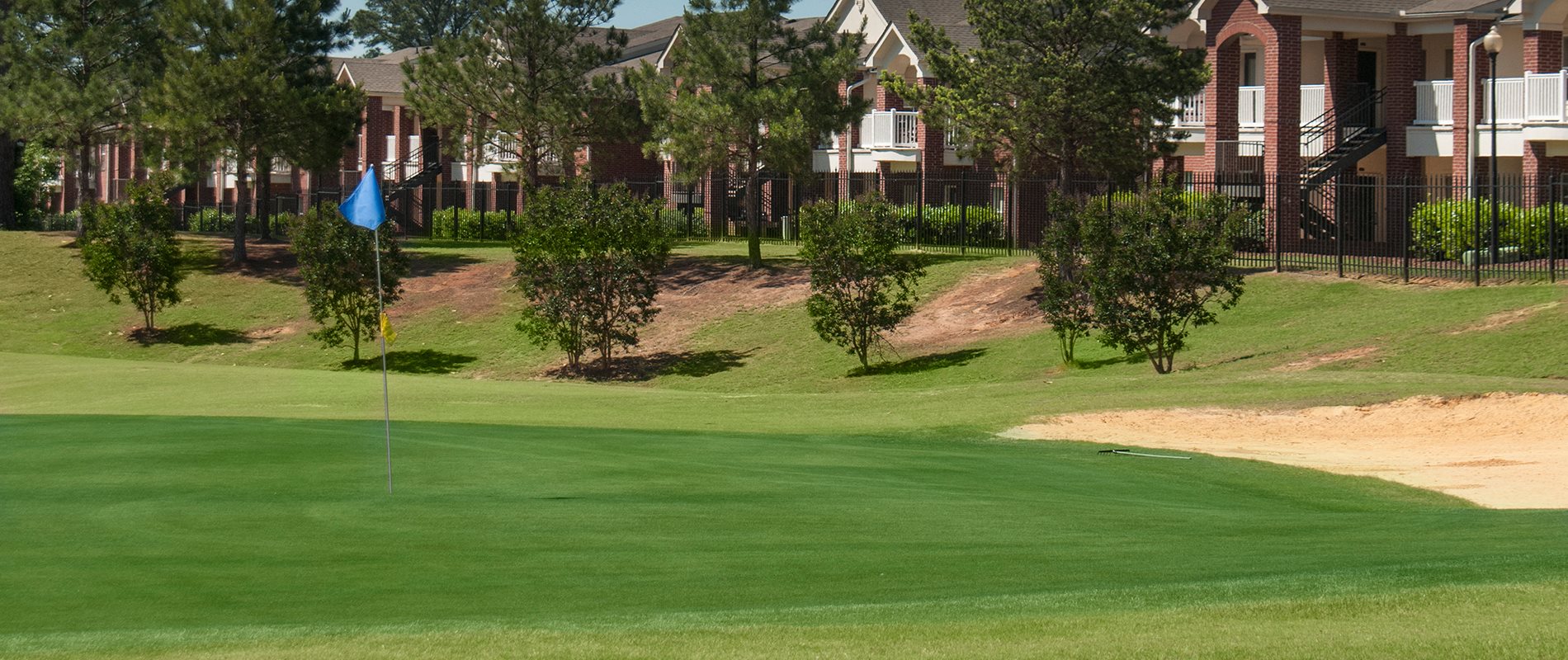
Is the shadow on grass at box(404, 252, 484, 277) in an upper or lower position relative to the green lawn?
upper

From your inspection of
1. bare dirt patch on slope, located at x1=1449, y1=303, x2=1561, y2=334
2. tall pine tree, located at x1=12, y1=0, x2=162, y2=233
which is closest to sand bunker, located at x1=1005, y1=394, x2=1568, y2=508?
bare dirt patch on slope, located at x1=1449, y1=303, x2=1561, y2=334

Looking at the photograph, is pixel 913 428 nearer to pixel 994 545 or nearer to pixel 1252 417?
pixel 1252 417

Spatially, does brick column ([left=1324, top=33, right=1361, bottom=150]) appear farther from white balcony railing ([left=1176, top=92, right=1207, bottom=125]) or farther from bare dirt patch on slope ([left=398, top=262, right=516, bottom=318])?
bare dirt patch on slope ([left=398, top=262, right=516, bottom=318])

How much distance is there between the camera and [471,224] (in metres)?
58.6

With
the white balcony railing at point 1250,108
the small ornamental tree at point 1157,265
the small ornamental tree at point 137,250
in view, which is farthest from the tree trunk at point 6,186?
the small ornamental tree at point 1157,265

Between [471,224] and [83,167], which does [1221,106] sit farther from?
[83,167]

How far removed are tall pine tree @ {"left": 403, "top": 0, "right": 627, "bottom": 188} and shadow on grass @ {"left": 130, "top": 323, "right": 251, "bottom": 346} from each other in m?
8.59

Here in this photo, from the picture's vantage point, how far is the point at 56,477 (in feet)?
38.5

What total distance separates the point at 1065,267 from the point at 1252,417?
9.09 meters

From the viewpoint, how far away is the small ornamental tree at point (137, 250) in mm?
40000

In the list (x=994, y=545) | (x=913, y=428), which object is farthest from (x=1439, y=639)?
(x=913, y=428)

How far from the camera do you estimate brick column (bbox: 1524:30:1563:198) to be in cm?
3600

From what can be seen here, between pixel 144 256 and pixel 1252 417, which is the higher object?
pixel 144 256

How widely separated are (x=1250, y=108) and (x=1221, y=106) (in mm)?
1095
